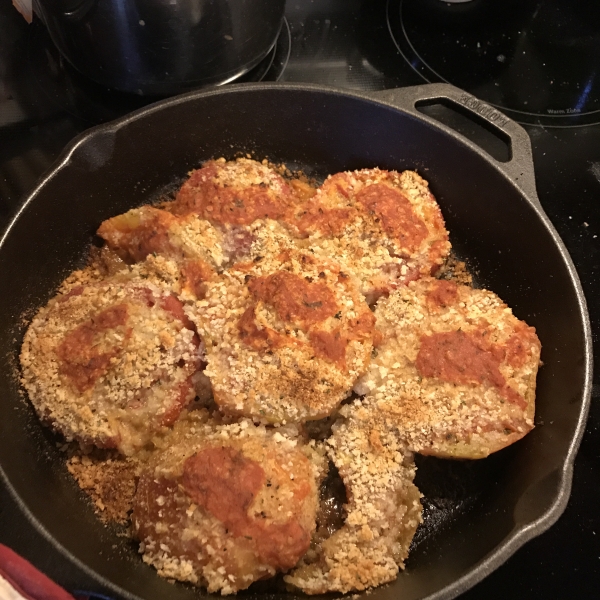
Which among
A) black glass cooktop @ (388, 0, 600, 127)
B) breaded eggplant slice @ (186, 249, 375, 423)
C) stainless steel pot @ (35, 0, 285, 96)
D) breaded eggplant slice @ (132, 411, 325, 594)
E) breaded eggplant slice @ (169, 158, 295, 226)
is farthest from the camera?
black glass cooktop @ (388, 0, 600, 127)


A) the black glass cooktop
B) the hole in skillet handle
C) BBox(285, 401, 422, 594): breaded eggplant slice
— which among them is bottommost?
BBox(285, 401, 422, 594): breaded eggplant slice

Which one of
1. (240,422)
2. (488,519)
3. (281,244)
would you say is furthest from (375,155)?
(488,519)

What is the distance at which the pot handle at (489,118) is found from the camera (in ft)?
5.41

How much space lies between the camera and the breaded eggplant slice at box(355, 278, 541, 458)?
146 centimetres

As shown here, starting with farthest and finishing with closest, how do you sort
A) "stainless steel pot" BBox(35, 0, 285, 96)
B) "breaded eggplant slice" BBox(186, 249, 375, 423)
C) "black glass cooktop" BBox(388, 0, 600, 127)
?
1. "black glass cooktop" BBox(388, 0, 600, 127)
2. "stainless steel pot" BBox(35, 0, 285, 96)
3. "breaded eggplant slice" BBox(186, 249, 375, 423)

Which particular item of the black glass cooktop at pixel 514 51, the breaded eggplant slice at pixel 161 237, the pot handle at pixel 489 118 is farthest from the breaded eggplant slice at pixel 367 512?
the black glass cooktop at pixel 514 51

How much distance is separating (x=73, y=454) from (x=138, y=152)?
0.96 meters

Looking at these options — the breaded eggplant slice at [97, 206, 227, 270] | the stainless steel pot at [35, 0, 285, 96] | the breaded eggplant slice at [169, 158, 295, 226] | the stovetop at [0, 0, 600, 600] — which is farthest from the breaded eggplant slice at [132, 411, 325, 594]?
the stainless steel pot at [35, 0, 285, 96]

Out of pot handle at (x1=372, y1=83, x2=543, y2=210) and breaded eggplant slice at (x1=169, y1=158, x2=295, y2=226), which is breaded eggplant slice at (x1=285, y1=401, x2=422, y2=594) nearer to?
breaded eggplant slice at (x1=169, y1=158, x2=295, y2=226)

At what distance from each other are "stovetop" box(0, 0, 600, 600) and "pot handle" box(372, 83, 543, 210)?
43cm

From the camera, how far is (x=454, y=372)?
1.50 m

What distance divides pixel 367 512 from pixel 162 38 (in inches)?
59.5

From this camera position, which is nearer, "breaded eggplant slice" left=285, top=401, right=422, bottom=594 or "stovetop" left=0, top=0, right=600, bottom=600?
"breaded eggplant slice" left=285, top=401, right=422, bottom=594

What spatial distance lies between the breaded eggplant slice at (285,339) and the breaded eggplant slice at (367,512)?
0.10m
